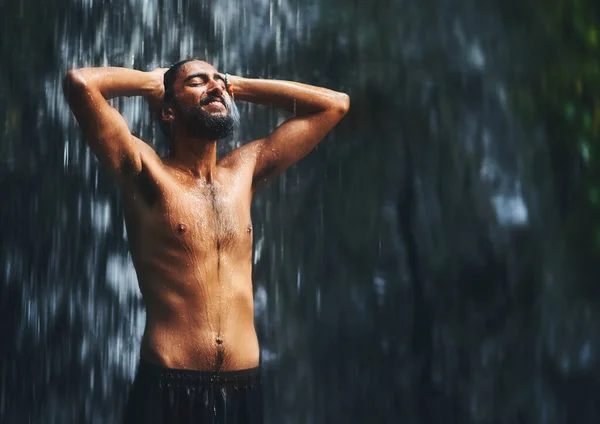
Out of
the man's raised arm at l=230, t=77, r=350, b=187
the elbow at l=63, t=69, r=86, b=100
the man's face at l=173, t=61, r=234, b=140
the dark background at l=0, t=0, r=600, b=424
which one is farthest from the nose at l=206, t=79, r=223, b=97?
the dark background at l=0, t=0, r=600, b=424

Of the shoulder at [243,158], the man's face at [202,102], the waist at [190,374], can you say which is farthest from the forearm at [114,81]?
the waist at [190,374]

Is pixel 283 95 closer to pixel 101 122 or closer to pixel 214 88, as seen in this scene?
pixel 214 88

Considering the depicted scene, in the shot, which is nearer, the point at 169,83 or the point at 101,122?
the point at 101,122

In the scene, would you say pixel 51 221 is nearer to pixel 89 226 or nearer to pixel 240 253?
pixel 89 226

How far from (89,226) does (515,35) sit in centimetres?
316

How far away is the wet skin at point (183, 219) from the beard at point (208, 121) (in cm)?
1

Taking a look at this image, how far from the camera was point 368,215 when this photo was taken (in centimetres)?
702

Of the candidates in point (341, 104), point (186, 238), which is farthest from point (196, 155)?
point (341, 104)

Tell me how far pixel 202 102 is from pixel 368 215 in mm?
3692

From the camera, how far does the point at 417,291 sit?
22.8 feet

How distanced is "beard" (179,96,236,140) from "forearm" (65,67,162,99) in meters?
0.19

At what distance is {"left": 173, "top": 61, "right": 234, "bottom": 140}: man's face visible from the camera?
3.43 meters

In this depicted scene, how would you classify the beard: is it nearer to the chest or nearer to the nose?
the nose

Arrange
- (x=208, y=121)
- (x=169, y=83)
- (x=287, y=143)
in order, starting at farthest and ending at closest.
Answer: (x=287, y=143)
(x=169, y=83)
(x=208, y=121)
